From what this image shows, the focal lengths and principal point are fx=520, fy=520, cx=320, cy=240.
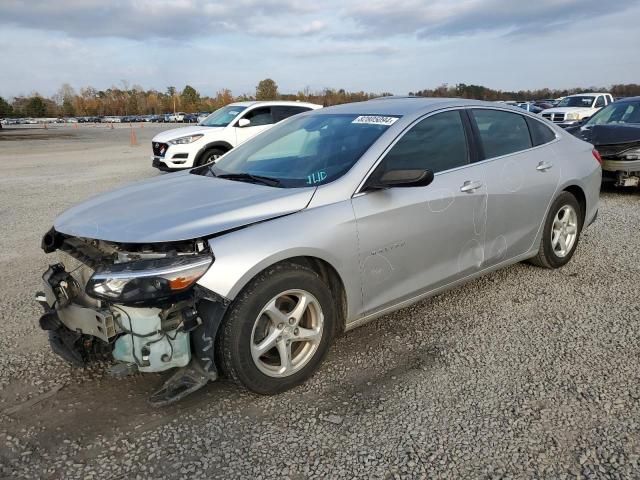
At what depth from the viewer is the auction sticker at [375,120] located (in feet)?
11.8

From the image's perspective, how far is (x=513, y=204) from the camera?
4105 mm

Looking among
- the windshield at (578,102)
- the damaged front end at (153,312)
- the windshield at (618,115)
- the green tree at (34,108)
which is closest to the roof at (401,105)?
the damaged front end at (153,312)

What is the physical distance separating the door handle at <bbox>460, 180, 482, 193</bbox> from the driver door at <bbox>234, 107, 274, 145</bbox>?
8.37 metres

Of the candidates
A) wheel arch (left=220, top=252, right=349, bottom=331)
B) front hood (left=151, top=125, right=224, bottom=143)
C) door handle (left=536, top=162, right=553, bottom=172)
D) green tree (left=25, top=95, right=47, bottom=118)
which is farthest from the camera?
green tree (left=25, top=95, right=47, bottom=118)

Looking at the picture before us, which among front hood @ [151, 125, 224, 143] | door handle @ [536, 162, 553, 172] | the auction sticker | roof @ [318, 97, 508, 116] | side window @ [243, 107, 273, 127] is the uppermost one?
side window @ [243, 107, 273, 127]

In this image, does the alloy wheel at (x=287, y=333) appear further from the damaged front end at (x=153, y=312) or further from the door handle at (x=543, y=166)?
the door handle at (x=543, y=166)

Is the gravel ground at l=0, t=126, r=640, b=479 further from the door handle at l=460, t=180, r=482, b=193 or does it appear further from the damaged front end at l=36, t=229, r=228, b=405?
the door handle at l=460, t=180, r=482, b=193

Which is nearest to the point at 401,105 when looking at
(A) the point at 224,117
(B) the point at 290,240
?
(B) the point at 290,240

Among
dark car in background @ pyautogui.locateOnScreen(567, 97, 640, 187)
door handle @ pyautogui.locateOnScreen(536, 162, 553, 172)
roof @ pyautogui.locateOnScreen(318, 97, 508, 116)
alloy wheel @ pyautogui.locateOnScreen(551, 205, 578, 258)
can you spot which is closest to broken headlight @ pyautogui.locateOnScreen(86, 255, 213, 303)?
roof @ pyautogui.locateOnScreen(318, 97, 508, 116)

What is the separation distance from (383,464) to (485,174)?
2.32m

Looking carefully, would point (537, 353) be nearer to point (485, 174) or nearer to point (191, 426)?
point (485, 174)

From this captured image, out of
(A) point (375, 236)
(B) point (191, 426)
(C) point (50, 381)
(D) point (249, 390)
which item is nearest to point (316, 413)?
(D) point (249, 390)

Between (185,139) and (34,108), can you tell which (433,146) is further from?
(34,108)

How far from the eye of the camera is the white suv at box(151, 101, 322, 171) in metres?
11.0
